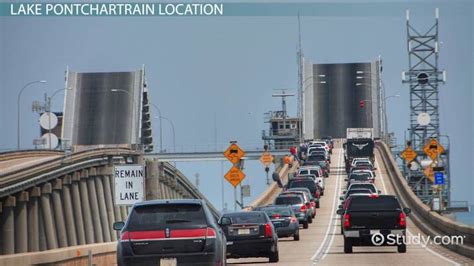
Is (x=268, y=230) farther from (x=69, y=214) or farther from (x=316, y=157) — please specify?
(x=316, y=157)

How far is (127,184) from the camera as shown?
33.2 metres

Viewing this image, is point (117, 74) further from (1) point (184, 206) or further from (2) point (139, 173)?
(1) point (184, 206)

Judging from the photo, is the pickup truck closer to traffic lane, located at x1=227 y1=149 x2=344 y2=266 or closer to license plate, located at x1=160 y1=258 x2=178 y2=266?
traffic lane, located at x1=227 y1=149 x2=344 y2=266

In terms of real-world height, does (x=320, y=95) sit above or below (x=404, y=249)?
above

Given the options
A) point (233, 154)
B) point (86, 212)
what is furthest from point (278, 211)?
point (86, 212)

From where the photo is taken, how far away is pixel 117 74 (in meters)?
124

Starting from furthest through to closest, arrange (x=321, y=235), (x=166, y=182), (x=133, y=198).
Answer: (x=166, y=182)
(x=321, y=235)
(x=133, y=198)

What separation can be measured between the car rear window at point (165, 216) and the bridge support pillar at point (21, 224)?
1311 inches

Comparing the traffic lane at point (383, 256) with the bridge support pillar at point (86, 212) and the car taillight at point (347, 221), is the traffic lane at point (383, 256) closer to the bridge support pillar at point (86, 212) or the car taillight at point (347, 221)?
the car taillight at point (347, 221)

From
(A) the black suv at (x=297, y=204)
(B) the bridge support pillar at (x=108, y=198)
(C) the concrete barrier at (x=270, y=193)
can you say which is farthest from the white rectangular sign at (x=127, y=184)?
(B) the bridge support pillar at (x=108, y=198)

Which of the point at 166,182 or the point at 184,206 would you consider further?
the point at 166,182

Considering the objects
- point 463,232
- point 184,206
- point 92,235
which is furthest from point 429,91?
point 184,206

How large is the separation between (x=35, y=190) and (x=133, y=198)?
1077 inches

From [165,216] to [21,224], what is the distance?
1343 inches
